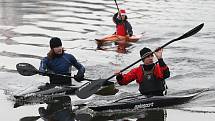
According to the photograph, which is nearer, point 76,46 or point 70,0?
point 76,46

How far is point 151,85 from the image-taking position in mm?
11484

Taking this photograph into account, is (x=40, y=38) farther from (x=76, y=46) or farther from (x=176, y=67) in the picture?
(x=176, y=67)

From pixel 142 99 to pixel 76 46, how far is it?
35.9 ft

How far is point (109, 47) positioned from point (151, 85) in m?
10.7

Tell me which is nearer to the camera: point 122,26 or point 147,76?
point 147,76

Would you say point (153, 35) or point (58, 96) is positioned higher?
point (153, 35)

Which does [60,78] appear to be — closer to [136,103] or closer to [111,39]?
[136,103]

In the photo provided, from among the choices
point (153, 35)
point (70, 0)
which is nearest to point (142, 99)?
point (153, 35)

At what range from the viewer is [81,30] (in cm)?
2689

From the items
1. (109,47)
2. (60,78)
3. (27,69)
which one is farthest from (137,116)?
(109,47)

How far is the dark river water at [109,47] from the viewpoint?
1216cm

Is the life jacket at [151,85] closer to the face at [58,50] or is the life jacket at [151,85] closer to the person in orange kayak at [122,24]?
the face at [58,50]

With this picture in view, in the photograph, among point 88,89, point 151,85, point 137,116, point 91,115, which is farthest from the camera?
point 88,89

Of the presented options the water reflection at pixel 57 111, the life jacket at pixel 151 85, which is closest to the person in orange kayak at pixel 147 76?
the life jacket at pixel 151 85
